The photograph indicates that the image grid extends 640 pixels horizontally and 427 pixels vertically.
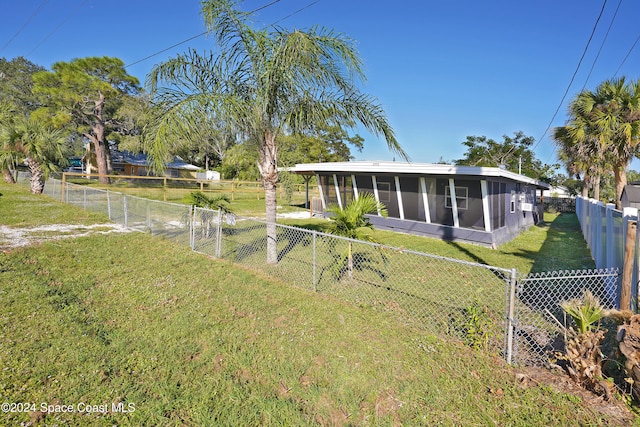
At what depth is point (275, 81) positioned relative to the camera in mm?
5707

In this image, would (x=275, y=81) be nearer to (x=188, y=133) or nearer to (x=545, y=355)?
(x=188, y=133)

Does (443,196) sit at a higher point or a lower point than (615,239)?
higher

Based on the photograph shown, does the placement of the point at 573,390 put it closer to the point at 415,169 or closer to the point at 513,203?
the point at 415,169

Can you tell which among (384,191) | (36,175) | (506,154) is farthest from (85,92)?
(506,154)

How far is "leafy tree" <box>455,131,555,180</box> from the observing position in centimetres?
3756

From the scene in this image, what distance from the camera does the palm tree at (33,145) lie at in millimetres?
14109

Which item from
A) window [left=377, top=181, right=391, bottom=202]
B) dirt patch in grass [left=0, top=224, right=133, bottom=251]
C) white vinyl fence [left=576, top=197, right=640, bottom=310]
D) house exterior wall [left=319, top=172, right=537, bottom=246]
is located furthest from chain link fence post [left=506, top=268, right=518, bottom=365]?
dirt patch in grass [left=0, top=224, right=133, bottom=251]

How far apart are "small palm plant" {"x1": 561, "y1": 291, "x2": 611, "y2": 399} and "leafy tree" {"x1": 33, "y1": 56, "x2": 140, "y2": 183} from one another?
27.0 meters

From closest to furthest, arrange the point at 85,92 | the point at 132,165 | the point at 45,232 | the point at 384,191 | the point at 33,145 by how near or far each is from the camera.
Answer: the point at 45,232 → the point at 384,191 → the point at 33,145 → the point at 85,92 → the point at 132,165

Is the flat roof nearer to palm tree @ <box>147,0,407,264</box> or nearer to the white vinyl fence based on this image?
the white vinyl fence

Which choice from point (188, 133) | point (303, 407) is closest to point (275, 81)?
point (188, 133)

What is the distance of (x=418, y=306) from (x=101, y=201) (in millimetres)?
11892

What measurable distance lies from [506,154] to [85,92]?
41271 millimetres

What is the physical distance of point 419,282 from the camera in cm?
583
